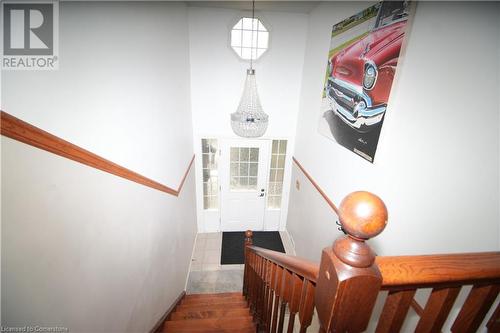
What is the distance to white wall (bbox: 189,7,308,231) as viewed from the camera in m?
3.09

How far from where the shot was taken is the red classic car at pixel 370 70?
145 cm

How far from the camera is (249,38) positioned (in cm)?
315

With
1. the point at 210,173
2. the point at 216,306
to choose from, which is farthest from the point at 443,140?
the point at 210,173

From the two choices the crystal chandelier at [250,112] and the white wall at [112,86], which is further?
the crystal chandelier at [250,112]

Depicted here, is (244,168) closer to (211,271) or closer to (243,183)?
(243,183)

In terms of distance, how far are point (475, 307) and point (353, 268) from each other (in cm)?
45

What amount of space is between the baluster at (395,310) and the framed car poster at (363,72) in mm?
1350

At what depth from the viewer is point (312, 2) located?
273 cm

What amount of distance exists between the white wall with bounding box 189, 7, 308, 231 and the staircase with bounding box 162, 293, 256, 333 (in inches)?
85.4

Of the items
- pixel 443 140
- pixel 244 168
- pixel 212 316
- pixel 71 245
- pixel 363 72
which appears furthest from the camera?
pixel 244 168

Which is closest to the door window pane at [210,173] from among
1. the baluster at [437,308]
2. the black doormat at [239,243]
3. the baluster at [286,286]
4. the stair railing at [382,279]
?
the black doormat at [239,243]

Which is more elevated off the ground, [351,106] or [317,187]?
[351,106]

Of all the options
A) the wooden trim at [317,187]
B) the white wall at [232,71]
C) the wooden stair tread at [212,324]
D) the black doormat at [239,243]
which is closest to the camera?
the wooden stair tread at [212,324]

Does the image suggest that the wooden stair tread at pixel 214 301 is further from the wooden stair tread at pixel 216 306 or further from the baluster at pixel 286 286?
the baluster at pixel 286 286
